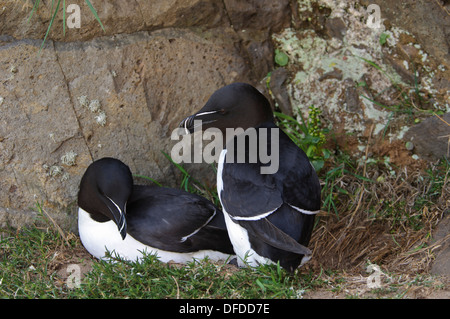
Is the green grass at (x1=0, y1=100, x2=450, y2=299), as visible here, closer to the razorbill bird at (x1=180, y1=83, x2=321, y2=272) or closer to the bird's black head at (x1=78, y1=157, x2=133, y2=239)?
the razorbill bird at (x1=180, y1=83, x2=321, y2=272)

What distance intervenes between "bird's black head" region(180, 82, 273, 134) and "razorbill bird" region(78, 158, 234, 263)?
0.53 m

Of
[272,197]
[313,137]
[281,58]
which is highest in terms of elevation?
[281,58]

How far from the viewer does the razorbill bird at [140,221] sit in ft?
12.1

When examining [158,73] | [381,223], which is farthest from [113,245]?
[381,223]

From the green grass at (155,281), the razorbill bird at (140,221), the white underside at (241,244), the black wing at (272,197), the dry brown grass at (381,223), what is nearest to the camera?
the green grass at (155,281)

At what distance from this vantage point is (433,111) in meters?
4.38

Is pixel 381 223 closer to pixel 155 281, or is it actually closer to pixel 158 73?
pixel 155 281

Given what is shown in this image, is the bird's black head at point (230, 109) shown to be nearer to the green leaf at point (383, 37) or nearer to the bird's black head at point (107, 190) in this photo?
the bird's black head at point (107, 190)

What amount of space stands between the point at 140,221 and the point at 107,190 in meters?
0.31

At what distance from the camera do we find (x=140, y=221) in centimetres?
382

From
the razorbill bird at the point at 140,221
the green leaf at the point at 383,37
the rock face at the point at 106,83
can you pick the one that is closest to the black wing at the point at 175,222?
the razorbill bird at the point at 140,221

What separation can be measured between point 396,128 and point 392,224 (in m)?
0.74

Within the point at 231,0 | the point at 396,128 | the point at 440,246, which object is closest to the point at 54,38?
the point at 231,0

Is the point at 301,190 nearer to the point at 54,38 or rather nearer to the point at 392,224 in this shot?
the point at 392,224
